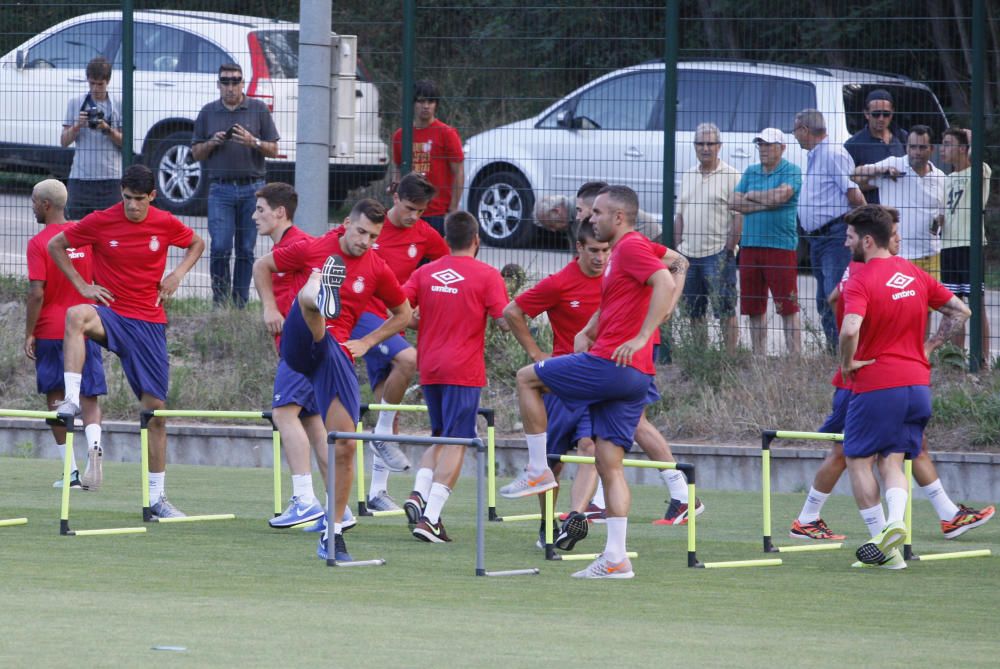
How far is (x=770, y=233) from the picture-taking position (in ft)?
50.2

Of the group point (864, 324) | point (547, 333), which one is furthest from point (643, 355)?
point (547, 333)

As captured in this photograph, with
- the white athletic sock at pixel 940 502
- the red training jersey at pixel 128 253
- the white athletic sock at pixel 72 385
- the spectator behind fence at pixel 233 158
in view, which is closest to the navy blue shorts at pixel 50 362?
the white athletic sock at pixel 72 385

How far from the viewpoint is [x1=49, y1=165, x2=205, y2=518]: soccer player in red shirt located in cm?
1208

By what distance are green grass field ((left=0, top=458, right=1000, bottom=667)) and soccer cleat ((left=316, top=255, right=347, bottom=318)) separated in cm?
134

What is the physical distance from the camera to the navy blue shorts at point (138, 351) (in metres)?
12.0

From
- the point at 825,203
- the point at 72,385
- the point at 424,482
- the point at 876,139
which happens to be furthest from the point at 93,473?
the point at 876,139

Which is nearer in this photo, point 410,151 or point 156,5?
point 410,151

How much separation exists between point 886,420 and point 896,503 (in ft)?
1.50

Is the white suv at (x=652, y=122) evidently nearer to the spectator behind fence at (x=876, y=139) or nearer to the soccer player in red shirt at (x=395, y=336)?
the spectator behind fence at (x=876, y=139)

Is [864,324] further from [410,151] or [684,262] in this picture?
[410,151]

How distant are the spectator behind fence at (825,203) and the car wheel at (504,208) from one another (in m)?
2.39

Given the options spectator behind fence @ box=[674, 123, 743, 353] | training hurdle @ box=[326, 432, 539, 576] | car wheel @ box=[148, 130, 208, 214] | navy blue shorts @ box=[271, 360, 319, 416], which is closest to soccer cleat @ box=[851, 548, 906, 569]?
training hurdle @ box=[326, 432, 539, 576]

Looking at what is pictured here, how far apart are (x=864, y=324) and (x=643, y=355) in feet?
5.10

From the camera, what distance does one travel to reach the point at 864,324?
10.2 meters
